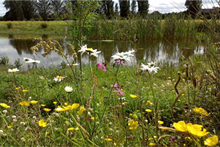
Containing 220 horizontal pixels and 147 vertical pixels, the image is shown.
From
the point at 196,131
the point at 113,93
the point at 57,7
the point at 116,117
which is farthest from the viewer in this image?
the point at 57,7

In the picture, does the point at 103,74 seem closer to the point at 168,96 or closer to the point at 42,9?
the point at 168,96

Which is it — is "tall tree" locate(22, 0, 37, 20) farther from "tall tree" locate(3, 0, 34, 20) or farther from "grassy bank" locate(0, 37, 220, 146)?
"grassy bank" locate(0, 37, 220, 146)

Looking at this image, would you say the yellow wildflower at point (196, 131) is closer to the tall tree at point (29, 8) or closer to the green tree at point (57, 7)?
the green tree at point (57, 7)

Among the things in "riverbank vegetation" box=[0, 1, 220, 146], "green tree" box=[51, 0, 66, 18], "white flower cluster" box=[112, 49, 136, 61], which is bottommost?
"riverbank vegetation" box=[0, 1, 220, 146]

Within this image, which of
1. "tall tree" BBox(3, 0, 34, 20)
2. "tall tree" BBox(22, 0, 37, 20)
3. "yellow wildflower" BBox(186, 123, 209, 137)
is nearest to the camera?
"yellow wildflower" BBox(186, 123, 209, 137)

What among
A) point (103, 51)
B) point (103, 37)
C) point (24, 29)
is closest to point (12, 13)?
point (24, 29)

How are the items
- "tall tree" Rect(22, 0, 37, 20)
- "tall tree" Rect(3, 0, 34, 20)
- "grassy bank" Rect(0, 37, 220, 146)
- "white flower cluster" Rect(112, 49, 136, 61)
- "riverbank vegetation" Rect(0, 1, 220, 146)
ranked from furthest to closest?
"tall tree" Rect(22, 0, 37, 20)
"tall tree" Rect(3, 0, 34, 20)
"white flower cluster" Rect(112, 49, 136, 61)
"riverbank vegetation" Rect(0, 1, 220, 146)
"grassy bank" Rect(0, 37, 220, 146)

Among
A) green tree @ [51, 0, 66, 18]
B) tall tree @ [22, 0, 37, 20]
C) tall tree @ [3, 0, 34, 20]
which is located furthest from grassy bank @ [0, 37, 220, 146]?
tall tree @ [22, 0, 37, 20]

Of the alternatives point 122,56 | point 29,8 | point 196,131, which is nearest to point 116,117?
point 122,56

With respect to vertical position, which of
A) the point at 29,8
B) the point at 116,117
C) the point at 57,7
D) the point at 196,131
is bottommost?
the point at 116,117

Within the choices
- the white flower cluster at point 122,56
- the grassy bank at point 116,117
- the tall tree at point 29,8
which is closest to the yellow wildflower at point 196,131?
the grassy bank at point 116,117

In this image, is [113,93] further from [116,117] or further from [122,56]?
[122,56]

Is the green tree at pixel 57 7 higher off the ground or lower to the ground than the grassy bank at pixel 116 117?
higher

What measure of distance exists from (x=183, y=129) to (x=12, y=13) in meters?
48.1
